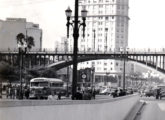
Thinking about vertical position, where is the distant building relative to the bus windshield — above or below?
above

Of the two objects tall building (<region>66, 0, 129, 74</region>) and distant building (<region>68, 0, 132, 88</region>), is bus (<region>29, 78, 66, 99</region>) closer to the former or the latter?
Answer: tall building (<region>66, 0, 129, 74</region>)

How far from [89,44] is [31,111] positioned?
14094 cm

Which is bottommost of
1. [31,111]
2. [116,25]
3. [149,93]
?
[149,93]

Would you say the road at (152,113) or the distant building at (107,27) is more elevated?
the distant building at (107,27)

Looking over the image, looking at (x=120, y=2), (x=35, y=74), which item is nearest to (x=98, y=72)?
(x=120, y=2)

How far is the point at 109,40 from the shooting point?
16038 centimetres

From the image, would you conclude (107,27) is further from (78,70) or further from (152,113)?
(152,113)

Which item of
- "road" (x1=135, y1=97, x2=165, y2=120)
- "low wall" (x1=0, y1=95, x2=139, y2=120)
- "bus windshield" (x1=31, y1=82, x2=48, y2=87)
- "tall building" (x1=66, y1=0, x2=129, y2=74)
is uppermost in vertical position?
"tall building" (x1=66, y1=0, x2=129, y2=74)

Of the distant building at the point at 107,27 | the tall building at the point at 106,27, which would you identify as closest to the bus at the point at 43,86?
the tall building at the point at 106,27

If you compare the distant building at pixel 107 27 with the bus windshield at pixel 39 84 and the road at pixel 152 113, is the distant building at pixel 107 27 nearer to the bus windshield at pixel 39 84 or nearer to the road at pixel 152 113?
the bus windshield at pixel 39 84

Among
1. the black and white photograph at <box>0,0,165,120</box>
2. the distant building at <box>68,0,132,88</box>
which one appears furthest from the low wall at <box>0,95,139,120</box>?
the distant building at <box>68,0,132,88</box>

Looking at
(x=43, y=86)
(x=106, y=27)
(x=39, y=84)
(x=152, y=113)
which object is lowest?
(x=152, y=113)

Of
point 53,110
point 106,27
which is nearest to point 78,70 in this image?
point 106,27

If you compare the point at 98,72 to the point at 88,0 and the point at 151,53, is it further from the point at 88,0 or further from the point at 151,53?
the point at 151,53
